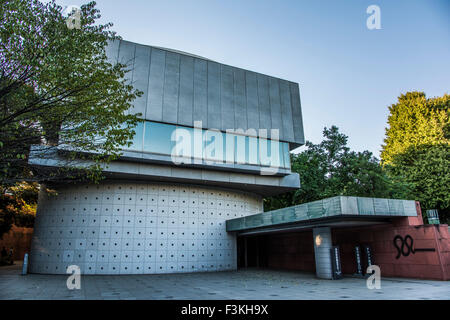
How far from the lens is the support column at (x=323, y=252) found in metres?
14.3

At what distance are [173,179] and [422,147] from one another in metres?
23.9

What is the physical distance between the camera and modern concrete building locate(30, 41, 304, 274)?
706 inches

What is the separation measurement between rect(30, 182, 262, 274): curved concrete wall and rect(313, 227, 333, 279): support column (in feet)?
26.6

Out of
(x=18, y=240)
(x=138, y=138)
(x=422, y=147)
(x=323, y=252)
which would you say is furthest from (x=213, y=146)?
(x=18, y=240)

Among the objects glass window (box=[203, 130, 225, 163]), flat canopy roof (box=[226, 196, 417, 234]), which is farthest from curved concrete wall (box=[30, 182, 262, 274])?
flat canopy roof (box=[226, 196, 417, 234])

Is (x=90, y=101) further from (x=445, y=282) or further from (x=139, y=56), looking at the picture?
(x=445, y=282)

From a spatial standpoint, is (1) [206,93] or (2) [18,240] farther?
(2) [18,240]

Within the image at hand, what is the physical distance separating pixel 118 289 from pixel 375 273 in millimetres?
12732

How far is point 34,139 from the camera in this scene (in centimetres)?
899

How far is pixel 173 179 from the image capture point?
19375 mm

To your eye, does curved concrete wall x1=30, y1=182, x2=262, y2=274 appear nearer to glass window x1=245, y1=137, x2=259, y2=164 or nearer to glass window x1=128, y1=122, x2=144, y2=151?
glass window x1=128, y1=122, x2=144, y2=151

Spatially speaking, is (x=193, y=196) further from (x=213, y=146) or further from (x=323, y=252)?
(x=323, y=252)
